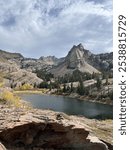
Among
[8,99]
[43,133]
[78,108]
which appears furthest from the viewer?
[78,108]

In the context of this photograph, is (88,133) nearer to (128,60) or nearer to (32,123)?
(32,123)

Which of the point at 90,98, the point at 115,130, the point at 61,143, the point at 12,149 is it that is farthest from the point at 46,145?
the point at 90,98

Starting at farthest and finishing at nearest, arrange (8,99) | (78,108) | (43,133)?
(78,108), (8,99), (43,133)

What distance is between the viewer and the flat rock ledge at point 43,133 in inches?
894

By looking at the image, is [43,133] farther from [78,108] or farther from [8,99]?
[78,108]

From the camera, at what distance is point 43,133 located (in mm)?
24188

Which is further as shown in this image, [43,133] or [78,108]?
[78,108]

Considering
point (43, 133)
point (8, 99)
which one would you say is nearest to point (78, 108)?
point (8, 99)

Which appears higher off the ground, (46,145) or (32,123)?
(32,123)

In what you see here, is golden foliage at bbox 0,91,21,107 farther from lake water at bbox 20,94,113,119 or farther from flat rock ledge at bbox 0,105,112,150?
lake water at bbox 20,94,113,119

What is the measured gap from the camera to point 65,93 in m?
198

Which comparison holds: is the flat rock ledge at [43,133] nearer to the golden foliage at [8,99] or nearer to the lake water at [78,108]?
the golden foliage at [8,99]

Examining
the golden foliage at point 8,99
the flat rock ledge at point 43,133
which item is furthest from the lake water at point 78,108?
the flat rock ledge at point 43,133

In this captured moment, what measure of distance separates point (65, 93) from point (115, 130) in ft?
609
